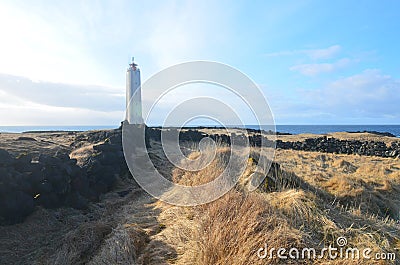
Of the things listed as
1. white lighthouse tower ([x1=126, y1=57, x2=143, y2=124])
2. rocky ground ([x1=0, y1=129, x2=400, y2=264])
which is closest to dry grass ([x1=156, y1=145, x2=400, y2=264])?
rocky ground ([x1=0, y1=129, x2=400, y2=264])

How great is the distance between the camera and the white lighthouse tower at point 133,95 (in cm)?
2883

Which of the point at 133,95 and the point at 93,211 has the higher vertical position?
the point at 133,95

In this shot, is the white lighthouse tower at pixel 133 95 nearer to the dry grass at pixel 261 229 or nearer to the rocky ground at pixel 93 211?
the rocky ground at pixel 93 211

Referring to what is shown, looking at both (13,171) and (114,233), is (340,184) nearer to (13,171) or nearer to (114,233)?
(114,233)

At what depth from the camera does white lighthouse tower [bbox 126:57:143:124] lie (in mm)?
28828

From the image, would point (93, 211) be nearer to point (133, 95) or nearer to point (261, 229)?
point (261, 229)

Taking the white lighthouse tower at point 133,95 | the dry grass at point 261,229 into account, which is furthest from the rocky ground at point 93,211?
the white lighthouse tower at point 133,95

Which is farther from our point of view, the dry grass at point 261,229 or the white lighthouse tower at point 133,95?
the white lighthouse tower at point 133,95

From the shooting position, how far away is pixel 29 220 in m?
6.93

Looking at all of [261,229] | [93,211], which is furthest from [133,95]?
[261,229]

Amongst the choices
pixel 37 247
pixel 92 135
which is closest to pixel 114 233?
pixel 37 247

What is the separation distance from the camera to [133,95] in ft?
97.8

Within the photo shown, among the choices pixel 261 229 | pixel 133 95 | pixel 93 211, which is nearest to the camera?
pixel 261 229

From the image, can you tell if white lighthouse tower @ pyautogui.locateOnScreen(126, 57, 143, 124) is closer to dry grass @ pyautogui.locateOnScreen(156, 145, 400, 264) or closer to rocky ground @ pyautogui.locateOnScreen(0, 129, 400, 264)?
rocky ground @ pyautogui.locateOnScreen(0, 129, 400, 264)
